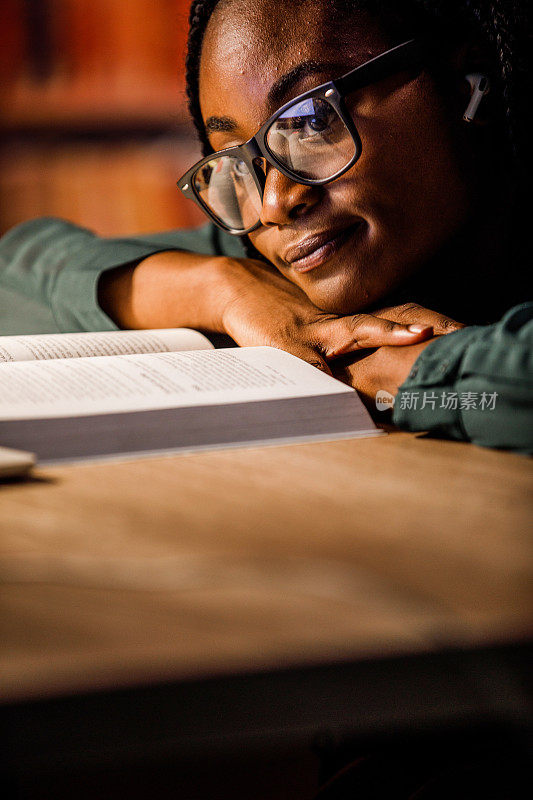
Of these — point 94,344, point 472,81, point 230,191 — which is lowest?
point 94,344

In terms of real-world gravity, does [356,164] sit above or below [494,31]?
below

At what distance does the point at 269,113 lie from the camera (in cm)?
71

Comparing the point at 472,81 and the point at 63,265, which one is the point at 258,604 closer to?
the point at 472,81

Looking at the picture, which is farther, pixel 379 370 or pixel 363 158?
pixel 363 158

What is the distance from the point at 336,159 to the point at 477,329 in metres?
0.26

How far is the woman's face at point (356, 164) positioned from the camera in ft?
2.26

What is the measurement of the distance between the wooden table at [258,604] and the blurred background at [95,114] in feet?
4.63

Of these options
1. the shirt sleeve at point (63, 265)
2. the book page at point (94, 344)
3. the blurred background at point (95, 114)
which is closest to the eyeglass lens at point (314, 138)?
the book page at point (94, 344)

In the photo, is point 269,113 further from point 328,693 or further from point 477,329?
point 328,693

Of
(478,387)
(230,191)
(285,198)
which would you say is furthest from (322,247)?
(478,387)

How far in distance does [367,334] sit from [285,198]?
0.19 m

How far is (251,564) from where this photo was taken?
11.4 inches

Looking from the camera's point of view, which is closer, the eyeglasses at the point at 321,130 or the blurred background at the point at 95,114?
the eyeglasses at the point at 321,130

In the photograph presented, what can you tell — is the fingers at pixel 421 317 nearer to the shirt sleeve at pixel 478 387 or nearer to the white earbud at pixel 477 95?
the shirt sleeve at pixel 478 387
